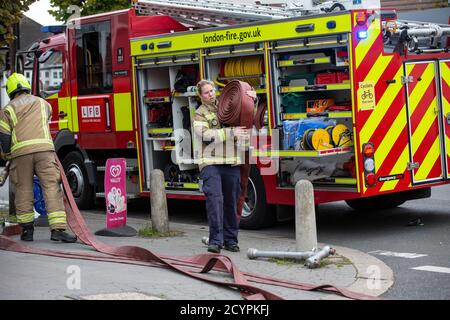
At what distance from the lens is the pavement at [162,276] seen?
21.9ft

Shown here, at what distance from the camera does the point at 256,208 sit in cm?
1075

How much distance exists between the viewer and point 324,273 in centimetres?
775

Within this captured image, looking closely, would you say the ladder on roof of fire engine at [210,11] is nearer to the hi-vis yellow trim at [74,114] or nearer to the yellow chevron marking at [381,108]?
the hi-vis yellow trim at [74,114]

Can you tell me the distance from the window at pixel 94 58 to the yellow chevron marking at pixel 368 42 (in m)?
4.45

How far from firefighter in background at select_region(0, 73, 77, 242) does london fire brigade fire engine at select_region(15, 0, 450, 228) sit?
2341 millimetres

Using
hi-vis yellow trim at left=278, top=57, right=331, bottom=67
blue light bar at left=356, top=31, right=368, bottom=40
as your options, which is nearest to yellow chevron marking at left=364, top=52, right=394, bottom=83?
blue light bar at left=356, top=31, right=368, bottom=40

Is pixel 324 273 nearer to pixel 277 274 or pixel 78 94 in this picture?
pixel 277 274

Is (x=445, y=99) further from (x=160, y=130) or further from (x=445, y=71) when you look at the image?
(x=160, y=130)

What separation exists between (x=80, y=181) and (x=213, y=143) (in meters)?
5.30

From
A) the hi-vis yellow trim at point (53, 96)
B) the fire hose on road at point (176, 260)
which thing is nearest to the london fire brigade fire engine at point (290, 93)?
the hi-vis yellow trim at point (53, 96)

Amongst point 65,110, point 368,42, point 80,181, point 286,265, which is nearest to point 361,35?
point 368,42

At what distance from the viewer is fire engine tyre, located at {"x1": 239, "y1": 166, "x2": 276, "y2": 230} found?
35.0ft

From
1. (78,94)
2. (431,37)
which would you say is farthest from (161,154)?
(431,37)

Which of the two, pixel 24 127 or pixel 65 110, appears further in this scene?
pixel 65 110
